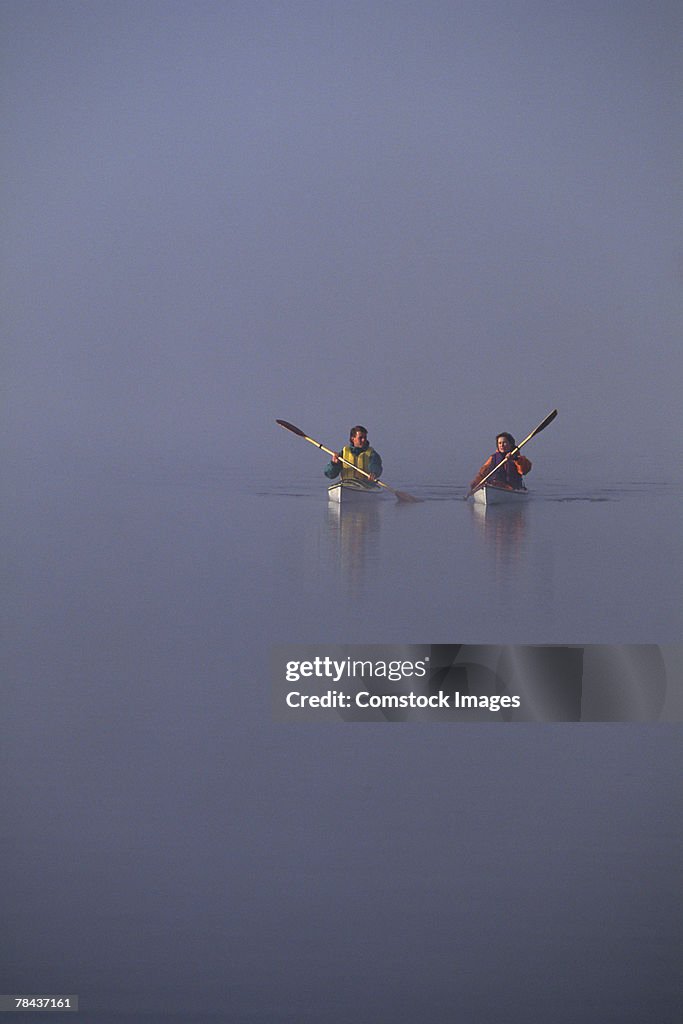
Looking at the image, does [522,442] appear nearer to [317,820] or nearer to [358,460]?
[358,460]

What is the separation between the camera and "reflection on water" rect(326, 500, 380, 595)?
5.98 metres

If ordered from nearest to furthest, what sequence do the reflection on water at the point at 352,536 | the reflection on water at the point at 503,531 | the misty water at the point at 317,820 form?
1. the misty water at the point at 317,820
2. the reflection on water at the point at 352,536
3. the reflection on water at the point at 503,531

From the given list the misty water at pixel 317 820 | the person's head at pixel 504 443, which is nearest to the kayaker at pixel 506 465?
the person's head at pixel 504 443

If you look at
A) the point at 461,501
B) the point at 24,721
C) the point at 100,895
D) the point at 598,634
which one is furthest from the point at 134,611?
the point at 461,501

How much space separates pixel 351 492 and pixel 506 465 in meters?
1.04

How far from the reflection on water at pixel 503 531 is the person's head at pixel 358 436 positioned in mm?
840

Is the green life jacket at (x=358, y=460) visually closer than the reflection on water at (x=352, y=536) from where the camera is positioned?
No

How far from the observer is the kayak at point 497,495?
8.73 metres

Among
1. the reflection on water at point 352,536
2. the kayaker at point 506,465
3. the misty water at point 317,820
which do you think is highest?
the kayaker at point 506,465

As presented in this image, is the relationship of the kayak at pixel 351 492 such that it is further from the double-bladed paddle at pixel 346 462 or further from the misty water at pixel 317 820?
the misty water at pixel 317 820

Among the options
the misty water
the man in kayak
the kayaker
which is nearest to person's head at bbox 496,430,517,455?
the kayaker

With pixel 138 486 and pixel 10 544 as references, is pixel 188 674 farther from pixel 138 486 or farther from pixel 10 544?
pixel 138 486

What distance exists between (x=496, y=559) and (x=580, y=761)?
9.55ft

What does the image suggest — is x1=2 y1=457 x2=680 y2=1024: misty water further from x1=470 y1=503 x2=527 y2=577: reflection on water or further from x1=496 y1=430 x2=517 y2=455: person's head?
x1=496 y1=430 x2=517 y2=455: person's head
